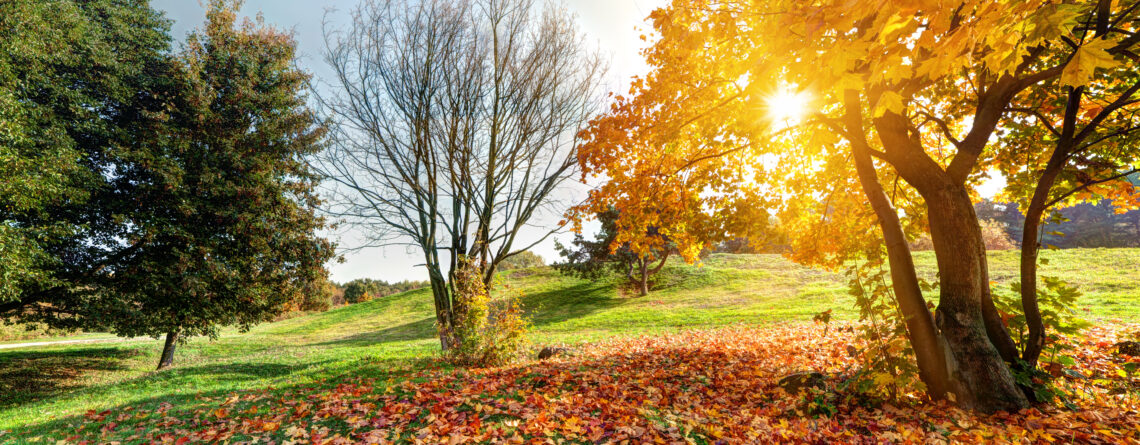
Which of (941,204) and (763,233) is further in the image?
(763,233)

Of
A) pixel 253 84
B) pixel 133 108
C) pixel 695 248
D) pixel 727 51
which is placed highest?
pixel 253 84

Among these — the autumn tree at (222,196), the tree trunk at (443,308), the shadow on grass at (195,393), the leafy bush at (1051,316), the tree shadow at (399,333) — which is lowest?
the tree shadow at (399,333)

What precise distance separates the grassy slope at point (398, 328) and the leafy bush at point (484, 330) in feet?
2.22

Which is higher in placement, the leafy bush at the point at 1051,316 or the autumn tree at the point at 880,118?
the autumn tree at the point at 880,118

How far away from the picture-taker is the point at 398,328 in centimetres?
2611

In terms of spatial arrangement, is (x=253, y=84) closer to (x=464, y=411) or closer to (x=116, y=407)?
(x=116, y=407)

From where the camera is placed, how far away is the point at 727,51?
7.12m

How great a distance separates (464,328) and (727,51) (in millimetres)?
7297

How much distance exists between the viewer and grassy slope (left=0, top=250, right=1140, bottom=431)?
8988mm

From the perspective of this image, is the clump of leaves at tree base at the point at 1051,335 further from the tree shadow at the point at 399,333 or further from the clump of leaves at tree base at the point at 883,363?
the tree shadow at the point at 399,333

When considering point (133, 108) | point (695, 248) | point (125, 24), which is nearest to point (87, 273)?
point (133, 108)

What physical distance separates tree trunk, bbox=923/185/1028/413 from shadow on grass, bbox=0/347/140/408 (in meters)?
16.9

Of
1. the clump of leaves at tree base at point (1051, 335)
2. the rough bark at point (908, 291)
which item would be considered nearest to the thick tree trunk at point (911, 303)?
the rough bark at point (908, 291)

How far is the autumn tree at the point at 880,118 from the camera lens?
A: 7.85ft
